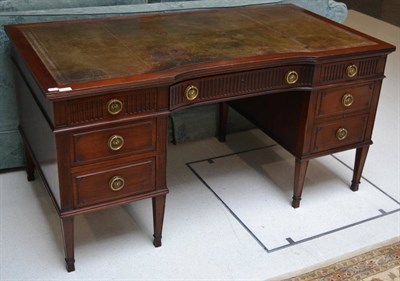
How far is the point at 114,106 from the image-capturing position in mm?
1464

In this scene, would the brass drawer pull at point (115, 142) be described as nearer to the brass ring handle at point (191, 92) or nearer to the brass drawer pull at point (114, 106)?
the brass drawer pull at point (114, 106)

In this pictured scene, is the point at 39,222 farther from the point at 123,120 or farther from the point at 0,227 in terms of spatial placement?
the point at 123,120

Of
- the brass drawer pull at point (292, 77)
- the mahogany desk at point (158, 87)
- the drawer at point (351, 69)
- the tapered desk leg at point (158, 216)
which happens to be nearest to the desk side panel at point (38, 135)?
the mahogany desk at point (158, 87)

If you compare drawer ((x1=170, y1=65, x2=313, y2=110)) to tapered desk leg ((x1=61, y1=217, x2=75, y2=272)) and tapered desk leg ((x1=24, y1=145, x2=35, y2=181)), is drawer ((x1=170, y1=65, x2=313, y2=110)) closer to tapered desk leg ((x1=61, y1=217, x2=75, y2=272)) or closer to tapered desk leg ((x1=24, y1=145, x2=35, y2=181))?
tapered desk leg ((x1=61, y1=217, x2=75, y2=272))

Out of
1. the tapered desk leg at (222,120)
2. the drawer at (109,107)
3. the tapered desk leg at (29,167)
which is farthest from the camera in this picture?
the tapered desk leg at (222,120)

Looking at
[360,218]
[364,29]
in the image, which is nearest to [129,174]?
[360,218]

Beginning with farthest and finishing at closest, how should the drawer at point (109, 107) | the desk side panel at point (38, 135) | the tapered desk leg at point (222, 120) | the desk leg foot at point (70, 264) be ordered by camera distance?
the tapered desk leg at point (222, 120), the desk leg foot at point (70, 264), the desk side panel at point (38, 135), the drawer at point (109, 107)

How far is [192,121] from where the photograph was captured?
7.70ft

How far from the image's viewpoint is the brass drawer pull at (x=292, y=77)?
1736mm

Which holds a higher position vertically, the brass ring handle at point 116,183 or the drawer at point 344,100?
the drawer at point 344,100

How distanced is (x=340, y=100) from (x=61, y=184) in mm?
968

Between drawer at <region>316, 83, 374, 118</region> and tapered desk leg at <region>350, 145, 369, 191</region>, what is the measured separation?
0.19 metres

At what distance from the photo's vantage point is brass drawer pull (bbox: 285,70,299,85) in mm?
1736

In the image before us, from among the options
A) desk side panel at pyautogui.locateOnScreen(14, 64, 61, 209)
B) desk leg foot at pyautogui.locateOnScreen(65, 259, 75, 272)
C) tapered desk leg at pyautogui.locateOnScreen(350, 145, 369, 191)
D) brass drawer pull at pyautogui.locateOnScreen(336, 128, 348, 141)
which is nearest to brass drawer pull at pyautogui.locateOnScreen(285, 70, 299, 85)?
brass drawer pull at pyautogui.locateOnScreen(336, 128, 348, 141)
